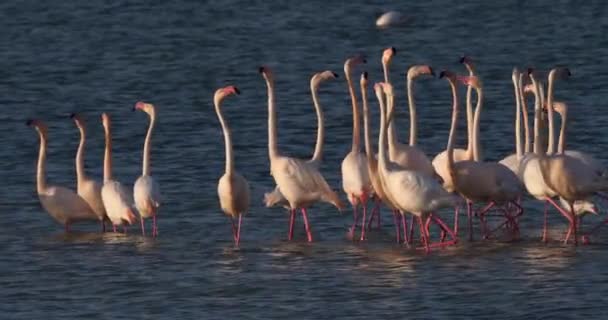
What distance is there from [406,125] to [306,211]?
6.53 meters

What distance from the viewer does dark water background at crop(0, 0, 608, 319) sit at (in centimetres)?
1331

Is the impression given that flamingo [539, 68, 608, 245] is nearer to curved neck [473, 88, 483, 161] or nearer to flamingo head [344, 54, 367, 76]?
curved neck [473, 88, 483, 161]

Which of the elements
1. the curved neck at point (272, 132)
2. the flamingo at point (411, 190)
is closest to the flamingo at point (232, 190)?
the curved neck at point (272, 132)

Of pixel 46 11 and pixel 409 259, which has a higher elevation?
pixel 46 11

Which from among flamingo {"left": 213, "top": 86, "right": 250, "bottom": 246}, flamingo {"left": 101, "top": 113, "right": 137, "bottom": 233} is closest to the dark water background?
flamingo {"left": 101, "top": 113, "right": 137, "bottom": 233}

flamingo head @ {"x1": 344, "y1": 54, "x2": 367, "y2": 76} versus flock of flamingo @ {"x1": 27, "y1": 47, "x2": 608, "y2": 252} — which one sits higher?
flamingo head @ {"x1": 344, "y1": 54, "x2": 367, "y2": 76}

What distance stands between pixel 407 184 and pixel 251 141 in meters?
6.86

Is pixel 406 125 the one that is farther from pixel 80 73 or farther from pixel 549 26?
pixel 549 26

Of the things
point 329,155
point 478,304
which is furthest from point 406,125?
point 478,304

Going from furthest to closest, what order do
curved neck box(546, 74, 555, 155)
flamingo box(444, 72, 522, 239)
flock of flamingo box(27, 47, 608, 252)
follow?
curved neck box(546, 74, 555, 155) → flamingo box(444, 72, 522, 239) → flock of flamingo box(27, 47, 608, 252)

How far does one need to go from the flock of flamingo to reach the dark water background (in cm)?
27

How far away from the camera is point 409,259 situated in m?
14.4

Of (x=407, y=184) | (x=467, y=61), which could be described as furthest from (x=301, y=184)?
(x=467, y=61)

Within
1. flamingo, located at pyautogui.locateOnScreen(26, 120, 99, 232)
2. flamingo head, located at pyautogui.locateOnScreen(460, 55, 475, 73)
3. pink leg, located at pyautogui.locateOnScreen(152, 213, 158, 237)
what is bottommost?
pink leg, located at pyautogui.locateOnScreen(152, 213, 158, 237)
